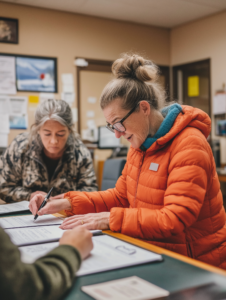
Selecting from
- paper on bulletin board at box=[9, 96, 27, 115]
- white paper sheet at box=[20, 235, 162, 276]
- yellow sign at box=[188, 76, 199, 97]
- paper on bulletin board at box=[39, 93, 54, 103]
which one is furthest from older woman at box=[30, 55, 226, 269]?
yellow sign at box=[188, 76, 199, 97]

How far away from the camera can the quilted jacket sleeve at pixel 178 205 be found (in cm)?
107

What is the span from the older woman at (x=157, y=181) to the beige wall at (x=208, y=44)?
10.6 feet

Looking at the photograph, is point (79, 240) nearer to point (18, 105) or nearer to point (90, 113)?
point (18, 105)

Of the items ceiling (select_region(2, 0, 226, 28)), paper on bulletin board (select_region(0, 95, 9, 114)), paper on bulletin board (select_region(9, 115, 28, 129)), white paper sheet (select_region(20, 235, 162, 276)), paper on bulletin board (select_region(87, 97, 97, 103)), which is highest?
ceiling (select_region(2, 0, 226, 28))

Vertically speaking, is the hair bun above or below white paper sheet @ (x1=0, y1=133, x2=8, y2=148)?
above

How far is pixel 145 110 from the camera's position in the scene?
1.38 meters

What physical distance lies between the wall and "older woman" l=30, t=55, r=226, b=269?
9.51 ft

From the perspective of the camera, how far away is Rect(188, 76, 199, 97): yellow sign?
4.84 meters

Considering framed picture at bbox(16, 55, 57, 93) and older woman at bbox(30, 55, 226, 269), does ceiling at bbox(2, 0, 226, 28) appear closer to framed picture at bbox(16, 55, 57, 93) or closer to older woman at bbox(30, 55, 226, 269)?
framed picture at bbox(16, 55, 57, 93)

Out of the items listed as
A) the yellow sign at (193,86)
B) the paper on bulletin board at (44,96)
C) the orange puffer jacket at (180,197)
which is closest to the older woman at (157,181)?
the orange puffer jacket at (180,197)

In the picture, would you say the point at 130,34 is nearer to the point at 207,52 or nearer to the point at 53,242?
the point at 207,52

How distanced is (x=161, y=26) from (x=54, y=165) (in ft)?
11.6

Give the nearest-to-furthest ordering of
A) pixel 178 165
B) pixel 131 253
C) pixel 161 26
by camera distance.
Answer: pixel 131 253, pixel 178 165, pixel 161 26

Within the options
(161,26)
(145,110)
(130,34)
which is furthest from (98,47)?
(145,110)
